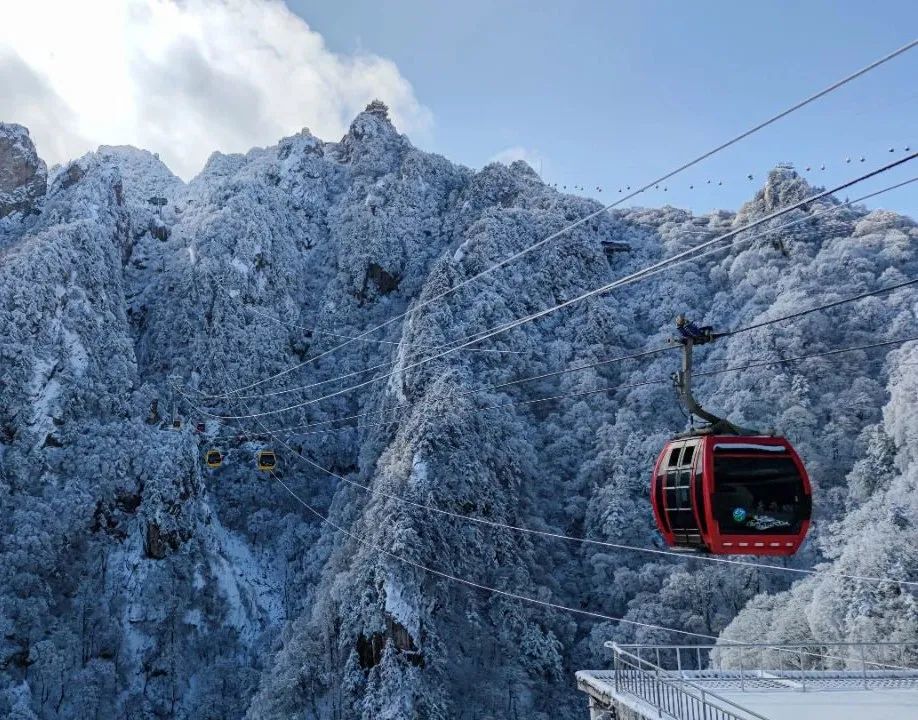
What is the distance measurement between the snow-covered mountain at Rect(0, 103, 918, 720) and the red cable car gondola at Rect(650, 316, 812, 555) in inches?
1149

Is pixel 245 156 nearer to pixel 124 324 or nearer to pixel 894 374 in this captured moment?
pixel 124 324

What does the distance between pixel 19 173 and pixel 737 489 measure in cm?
10826

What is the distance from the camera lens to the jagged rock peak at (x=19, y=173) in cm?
10069

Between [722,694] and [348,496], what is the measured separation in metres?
56.4

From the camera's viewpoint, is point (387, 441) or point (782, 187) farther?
point (782, 187)

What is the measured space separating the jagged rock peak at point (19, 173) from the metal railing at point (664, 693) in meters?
102

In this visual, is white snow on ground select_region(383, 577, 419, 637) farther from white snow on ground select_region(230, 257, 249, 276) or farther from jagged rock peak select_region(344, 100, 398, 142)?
jagged rock peak select_region(344, 100, 398, 142)

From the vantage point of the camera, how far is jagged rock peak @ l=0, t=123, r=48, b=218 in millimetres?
100688

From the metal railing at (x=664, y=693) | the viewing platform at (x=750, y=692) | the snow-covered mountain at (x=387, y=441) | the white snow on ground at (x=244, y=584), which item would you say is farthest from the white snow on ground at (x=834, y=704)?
the white snow on ground at (x=244, y=584)

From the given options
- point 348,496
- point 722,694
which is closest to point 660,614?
point 348,496

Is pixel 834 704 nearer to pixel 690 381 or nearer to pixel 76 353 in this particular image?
pixel 690 381

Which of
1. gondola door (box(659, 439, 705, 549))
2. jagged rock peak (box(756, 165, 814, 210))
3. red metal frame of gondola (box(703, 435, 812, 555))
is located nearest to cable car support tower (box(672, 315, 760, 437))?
red metal frame of gondola (box(703, 435, 812, 555))

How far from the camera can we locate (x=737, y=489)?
15.4m

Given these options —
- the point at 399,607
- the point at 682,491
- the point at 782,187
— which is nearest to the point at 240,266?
the point at 399,607
